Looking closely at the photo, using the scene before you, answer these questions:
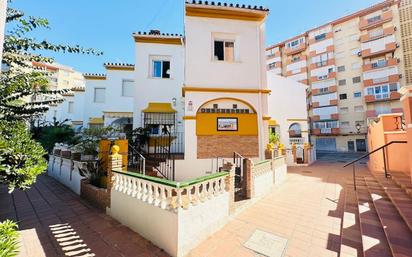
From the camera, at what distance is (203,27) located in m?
9.32

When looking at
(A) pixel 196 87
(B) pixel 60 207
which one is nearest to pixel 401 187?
(A) pixel 196 87

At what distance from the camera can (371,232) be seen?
398cm

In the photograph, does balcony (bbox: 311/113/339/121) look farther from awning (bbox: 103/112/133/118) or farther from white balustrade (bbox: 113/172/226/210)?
white balustrade (bbox: 113/172/226/210)

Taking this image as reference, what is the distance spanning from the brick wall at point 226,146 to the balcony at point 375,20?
36.5 m

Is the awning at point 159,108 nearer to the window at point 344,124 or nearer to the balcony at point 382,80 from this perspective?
the window at point 344,124

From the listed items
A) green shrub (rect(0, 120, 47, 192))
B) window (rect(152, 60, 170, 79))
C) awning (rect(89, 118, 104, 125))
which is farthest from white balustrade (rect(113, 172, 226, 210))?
awning (rect(89, 118, 104, 125))

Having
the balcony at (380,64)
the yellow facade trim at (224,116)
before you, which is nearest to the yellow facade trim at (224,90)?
the yellow facade trim at (224,116)

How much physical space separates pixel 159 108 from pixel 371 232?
1072cm

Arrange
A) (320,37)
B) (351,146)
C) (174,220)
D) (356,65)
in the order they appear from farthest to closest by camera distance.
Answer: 1. (320,37)
2. (351,146)
3. (356,65)
4. (174,220)

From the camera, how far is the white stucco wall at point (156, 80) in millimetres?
11711

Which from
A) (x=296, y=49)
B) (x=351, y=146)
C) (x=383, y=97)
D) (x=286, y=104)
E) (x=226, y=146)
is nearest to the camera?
(x=226, y=146)

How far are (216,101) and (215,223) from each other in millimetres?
5853

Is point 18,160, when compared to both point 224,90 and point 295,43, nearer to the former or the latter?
point 224,90

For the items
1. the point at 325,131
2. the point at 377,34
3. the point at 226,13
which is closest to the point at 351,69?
the point at 377,34
